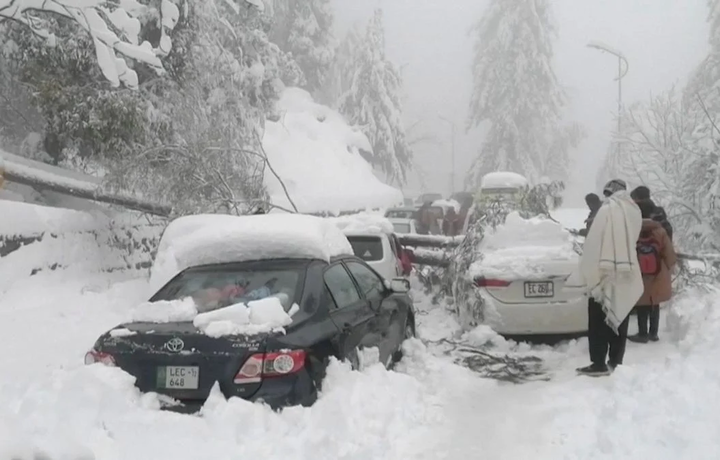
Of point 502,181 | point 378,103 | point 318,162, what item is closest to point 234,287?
point 502,181

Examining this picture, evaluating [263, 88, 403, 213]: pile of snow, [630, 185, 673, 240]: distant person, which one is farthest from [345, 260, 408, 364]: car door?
[263, 88, 403, 213]: pile of snow

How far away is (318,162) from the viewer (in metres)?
29.5

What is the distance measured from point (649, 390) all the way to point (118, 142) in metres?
9.38

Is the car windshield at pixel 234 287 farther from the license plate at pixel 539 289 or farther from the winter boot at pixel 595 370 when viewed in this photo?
the license plate at pixel 539 289

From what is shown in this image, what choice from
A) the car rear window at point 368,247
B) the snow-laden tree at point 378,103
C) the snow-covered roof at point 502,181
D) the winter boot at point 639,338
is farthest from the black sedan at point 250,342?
the snow-laden tree at point 378,103

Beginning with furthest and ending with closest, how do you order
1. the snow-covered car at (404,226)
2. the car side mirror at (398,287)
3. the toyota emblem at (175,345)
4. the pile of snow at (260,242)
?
the snow-covered car at (404,226)
the car side mirror at (398,287)
the pile of snow at (260,242)
the toyota emblem at (175,345)

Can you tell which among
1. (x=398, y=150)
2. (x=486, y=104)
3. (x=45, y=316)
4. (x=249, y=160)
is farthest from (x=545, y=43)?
(x=45, y=316)

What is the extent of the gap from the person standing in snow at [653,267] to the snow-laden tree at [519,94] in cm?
3071

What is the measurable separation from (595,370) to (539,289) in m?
1.43

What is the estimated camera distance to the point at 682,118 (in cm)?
1731

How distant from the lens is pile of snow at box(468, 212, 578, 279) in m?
7.85

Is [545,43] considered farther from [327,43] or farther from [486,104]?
[327,43]

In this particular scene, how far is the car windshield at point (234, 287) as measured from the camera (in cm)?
525

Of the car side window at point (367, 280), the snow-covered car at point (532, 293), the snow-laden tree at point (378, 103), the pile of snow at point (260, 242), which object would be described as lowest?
the snow-covered car at point (532, 293)
